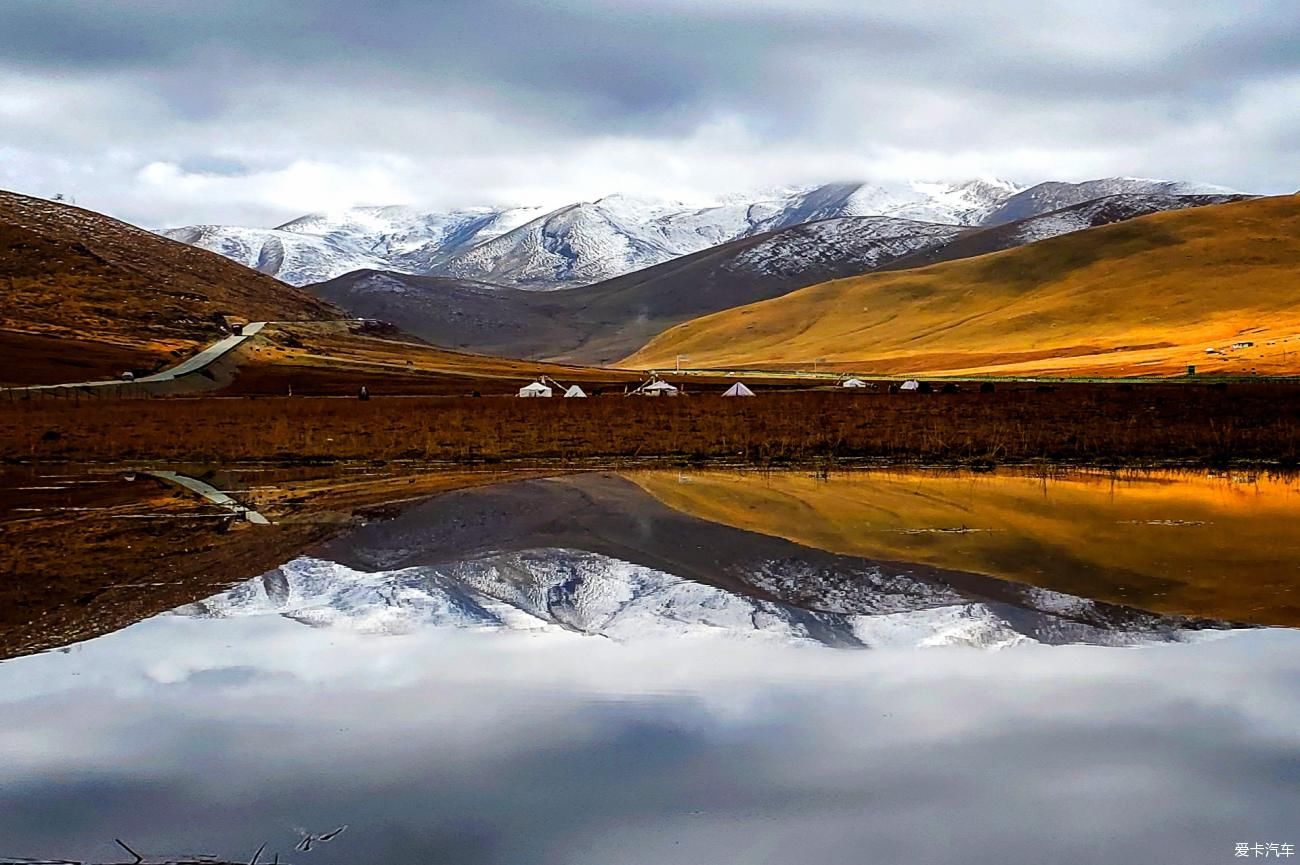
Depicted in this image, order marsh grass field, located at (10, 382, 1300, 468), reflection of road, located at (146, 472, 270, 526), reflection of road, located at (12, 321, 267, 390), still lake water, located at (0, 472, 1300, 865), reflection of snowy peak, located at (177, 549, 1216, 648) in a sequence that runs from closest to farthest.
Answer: still lake water, located at (0, 472, 1300, 865) < reflection of snowy peak, located at (177, 549, 1216, 648) < reflection of road, located at (146, 472, 270, 526) < marsh grass field, located at (10, 382, 1300, 468) < reflection of road, located at (12, 321, 267, 390)

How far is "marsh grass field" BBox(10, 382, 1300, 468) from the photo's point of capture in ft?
117

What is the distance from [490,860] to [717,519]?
15456 mm

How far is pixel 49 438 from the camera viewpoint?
4353 centimetres

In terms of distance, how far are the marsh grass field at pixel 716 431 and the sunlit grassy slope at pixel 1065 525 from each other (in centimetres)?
558

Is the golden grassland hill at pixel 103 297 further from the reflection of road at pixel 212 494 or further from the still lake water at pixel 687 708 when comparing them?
the still lake water at pixel 687 708

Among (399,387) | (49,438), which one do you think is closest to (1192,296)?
(399,387)

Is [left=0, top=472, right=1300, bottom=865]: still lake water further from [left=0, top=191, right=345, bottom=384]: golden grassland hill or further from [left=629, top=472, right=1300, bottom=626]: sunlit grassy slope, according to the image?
[left=0, top=191, right=345, bottom=384]: golden grassland hill

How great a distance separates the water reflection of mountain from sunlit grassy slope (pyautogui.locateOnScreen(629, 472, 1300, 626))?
0.82 meters

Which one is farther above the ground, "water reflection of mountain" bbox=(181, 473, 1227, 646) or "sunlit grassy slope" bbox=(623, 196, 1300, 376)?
"sunlit grassy slope" bbox=(623, 196, 1300, 376)

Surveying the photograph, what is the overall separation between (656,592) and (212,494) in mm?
14973

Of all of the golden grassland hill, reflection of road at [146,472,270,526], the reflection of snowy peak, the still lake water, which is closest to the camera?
the still lake water

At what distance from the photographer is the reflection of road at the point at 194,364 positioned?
8850 centimetres

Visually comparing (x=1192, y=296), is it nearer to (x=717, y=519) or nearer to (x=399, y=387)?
(x=399, y=387)

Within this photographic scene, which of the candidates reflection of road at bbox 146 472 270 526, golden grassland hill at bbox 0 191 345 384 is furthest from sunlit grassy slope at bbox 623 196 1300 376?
reflection of road at bbox 146 472 270 526
